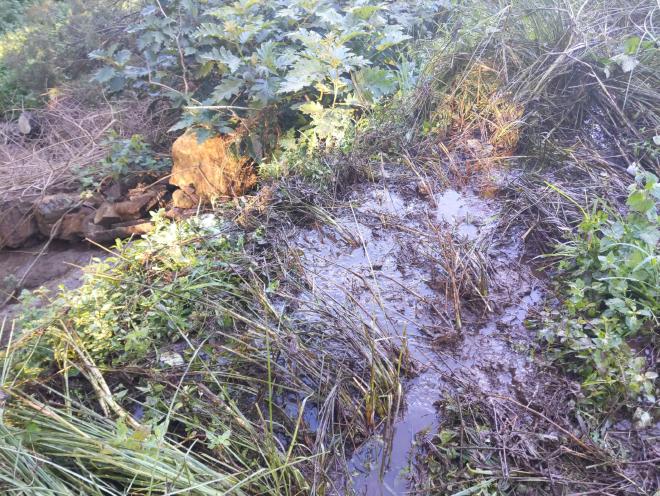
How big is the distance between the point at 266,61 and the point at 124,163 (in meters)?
1.62

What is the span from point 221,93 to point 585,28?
2512mm

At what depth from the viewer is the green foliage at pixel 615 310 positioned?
1.47 m

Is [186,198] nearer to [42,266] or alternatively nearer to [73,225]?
[73,225]

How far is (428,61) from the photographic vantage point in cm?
365

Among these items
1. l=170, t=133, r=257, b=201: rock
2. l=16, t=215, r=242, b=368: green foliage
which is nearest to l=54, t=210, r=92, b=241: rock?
l=170, t=133, r=257, b=201: rock

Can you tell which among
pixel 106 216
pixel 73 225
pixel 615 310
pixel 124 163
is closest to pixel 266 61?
pixel 124 163

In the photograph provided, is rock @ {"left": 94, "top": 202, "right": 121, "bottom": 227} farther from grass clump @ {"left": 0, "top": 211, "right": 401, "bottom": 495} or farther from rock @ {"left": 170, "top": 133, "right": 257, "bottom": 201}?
grass clump @ {"left": 0, "top": 211, "right": 401, "bottom": 495}

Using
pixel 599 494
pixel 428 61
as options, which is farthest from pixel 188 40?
pixel 599 494

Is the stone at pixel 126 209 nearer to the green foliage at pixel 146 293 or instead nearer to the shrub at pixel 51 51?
the green foliage at pixel 146 293

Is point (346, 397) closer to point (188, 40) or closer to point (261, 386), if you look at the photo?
point (261, 386)

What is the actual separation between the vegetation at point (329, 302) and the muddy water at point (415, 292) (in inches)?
2.1

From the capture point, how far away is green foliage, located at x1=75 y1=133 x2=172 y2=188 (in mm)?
3912

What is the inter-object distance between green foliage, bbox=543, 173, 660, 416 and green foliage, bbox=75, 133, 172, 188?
338 centimetres

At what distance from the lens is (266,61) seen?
124 inches
